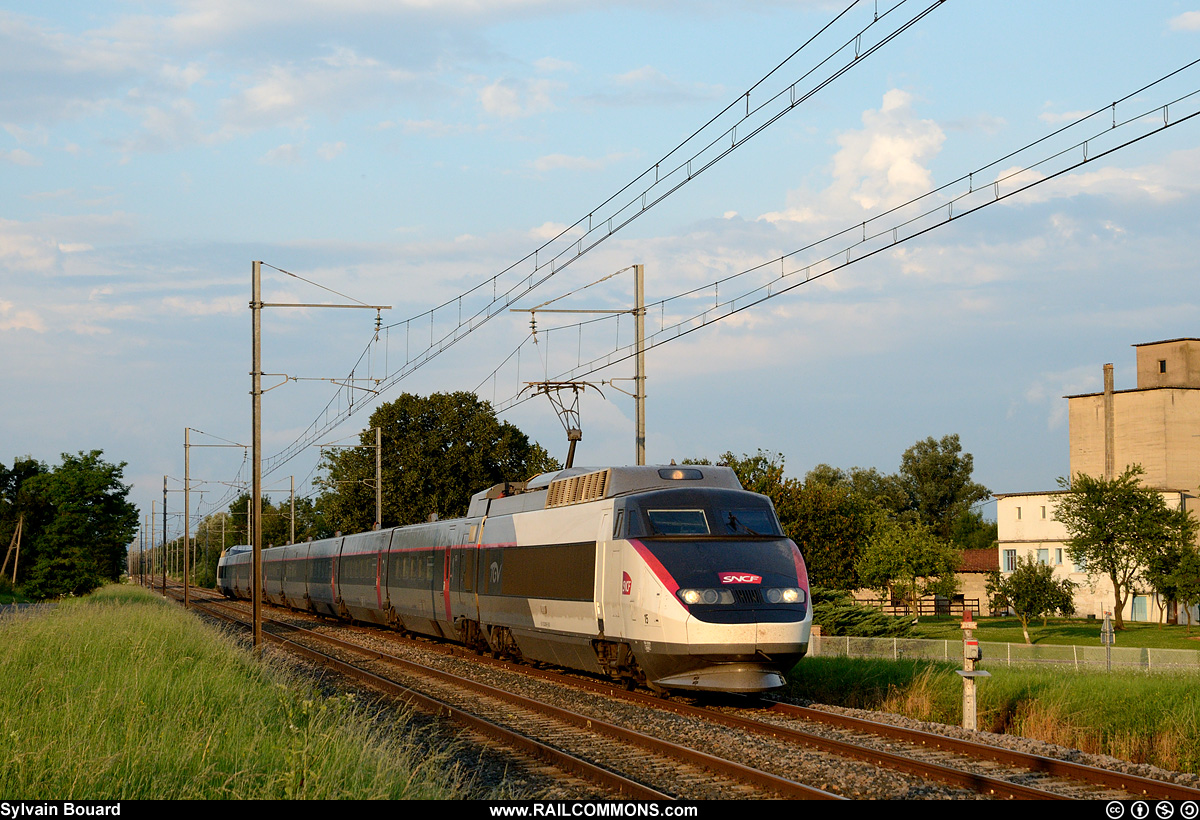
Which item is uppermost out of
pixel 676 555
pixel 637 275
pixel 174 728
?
pixel 637 275

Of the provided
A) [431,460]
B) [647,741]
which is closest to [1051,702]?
[647,741]

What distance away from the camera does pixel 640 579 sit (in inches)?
667

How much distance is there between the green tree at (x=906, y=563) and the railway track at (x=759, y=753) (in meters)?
52.0

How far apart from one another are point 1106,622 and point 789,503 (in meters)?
11.4

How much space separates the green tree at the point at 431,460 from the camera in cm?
7512

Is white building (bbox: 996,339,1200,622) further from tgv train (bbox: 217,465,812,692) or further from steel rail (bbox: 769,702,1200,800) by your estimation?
steel rail (bbox: 769,702,1200,800)

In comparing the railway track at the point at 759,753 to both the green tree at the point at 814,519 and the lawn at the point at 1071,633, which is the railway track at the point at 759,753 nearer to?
the green tree at the point at 814,519

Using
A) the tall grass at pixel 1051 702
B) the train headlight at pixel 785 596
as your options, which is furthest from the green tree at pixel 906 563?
the train headlight at pixel 785 596

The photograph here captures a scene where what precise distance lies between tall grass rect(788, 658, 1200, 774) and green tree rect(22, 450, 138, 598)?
4503 centimetres

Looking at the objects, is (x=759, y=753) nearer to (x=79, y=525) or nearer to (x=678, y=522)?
(x=678, y=522)

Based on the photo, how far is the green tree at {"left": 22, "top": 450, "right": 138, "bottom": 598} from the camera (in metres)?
55.8
